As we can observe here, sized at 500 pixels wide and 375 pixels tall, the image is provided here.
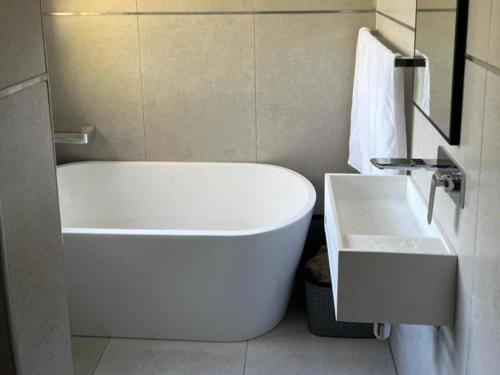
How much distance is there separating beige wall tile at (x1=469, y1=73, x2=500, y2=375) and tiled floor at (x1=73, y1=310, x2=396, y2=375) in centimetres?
134

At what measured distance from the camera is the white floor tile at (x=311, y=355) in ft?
9.05

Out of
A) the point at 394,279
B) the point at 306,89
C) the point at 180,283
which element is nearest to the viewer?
the point at 394,279

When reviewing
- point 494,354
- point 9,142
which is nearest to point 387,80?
point 494,354

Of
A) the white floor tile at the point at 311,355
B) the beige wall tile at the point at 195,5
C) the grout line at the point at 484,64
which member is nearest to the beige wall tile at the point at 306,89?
the beige wall tile at the point at 195,5

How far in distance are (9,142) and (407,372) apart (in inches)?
82.6

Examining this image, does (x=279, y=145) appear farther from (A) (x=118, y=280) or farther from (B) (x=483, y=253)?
(B) (x=483, y=253)

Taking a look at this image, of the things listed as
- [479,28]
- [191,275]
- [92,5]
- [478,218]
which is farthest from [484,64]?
[92,5]

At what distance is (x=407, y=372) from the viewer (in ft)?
8.18

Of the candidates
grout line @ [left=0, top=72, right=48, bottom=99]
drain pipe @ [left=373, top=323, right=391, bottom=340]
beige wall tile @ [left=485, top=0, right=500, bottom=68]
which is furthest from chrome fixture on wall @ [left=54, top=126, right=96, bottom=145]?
grout line @ [left=0, top=72, right=48, bottom=99]

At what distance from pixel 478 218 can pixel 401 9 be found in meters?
1.38

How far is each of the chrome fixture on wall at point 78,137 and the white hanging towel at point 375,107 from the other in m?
1.44

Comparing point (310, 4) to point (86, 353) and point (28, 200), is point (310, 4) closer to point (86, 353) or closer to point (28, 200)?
point (86, 353)

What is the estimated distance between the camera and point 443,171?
5.55 ft

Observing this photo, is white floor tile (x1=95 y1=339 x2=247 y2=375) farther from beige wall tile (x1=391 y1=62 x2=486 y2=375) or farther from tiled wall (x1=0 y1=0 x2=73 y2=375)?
tiled wall (x1=0 y1=0 x2=73 y2=375)
